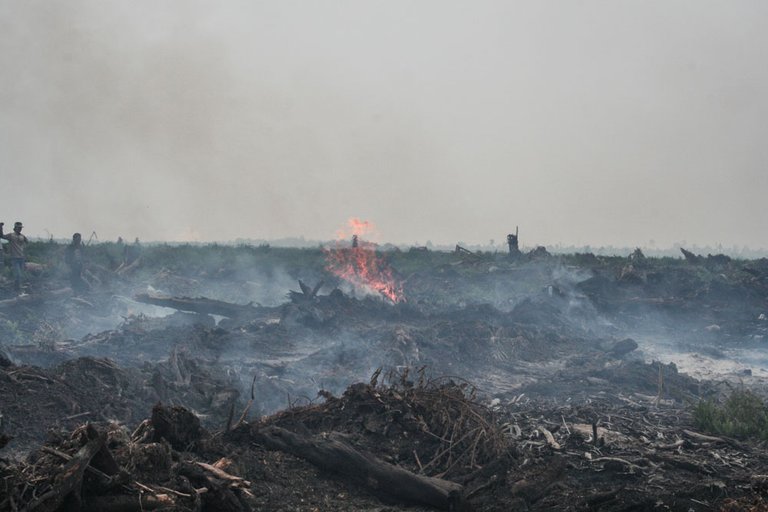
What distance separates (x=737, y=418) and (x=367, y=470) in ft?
21.6

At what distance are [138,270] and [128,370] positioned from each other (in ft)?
54.8

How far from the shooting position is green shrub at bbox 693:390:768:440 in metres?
9.02

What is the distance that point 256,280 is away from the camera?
28750 mm

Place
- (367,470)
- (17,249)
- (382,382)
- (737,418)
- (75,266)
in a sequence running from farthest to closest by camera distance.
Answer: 1. (75,266)
2. (17,249)
3. (737,418)
4. (382,382)
5. (367,470)

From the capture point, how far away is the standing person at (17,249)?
18222 mm

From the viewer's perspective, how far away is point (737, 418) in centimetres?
944

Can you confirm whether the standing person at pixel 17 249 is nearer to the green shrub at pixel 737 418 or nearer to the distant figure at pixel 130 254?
the distant figure at pixel 130 254

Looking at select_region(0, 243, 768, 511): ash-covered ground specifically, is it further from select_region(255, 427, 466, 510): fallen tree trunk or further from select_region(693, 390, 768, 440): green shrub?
select_region(693, 390, 768, 440): green shrub

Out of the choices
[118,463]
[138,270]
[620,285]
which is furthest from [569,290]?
[118,463]

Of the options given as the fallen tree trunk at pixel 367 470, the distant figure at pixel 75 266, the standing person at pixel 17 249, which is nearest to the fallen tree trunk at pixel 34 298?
the standing person at pixel 17 249

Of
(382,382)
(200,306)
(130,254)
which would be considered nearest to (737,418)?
(382,382)

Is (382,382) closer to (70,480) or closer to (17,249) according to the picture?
(70,480)

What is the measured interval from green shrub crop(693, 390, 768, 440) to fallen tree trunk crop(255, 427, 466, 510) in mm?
5402

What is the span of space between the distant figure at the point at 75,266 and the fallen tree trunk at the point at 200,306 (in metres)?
2.28
